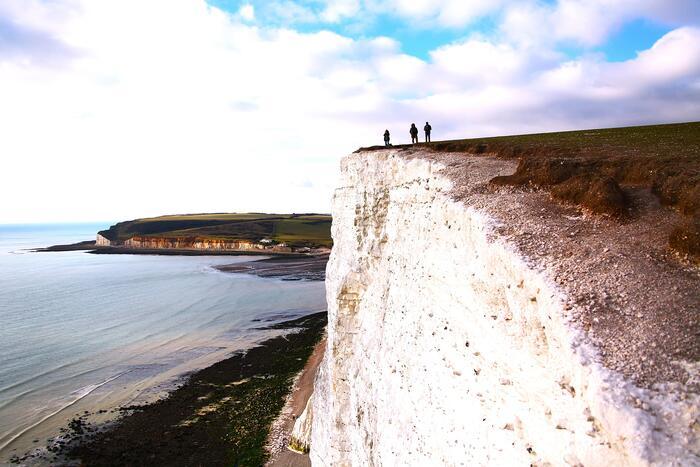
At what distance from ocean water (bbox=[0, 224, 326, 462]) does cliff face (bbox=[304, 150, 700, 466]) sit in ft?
63.0

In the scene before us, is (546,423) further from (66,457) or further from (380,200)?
(66,457)

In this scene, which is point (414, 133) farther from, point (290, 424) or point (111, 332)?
point (111, 332)

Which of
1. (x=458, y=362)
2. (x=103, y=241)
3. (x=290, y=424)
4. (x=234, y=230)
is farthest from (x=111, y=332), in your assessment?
(x=103, y=241)

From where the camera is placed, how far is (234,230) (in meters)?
154

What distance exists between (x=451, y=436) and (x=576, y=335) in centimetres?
382

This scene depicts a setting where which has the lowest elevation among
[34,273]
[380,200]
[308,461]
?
[308,461]

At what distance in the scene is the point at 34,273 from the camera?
88125 mm

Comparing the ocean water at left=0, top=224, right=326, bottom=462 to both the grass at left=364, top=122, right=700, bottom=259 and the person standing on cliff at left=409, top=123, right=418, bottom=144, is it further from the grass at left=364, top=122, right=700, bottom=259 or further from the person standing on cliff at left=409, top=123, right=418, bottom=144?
the grass at left=364, top=122, right=700, bottom=259

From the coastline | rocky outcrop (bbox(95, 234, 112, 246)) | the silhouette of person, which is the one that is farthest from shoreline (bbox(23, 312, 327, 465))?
rocky outcrop (bbox(95, 234, 112, 246))

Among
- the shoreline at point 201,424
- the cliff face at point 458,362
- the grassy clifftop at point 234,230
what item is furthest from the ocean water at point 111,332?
the grassy clifftop at point 234,230

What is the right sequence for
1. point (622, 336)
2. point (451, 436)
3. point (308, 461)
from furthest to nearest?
1. point (308, 461)
2. point (451, 436)
3. point (622, 336)

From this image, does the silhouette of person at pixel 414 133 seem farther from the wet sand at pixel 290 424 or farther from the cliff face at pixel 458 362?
the wet sand at pixel 290 424

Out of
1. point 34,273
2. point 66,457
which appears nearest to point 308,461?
point 66,457

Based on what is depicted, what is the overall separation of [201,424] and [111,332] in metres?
25.0
